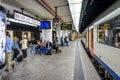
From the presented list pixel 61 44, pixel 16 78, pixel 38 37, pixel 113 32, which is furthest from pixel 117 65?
pixel 38 37

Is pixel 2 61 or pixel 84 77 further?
pixel 84 77

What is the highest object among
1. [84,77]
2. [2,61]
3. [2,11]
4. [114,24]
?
[2,11]

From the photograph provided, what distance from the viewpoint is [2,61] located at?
5.50 metres

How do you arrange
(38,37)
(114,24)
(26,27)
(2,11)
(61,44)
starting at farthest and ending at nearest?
(38,37), (61,44), (26,27), (2,11), (114,24)

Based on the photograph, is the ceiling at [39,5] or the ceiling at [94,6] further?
the ceiling at [94,6]

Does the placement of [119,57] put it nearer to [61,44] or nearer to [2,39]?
[2,39]

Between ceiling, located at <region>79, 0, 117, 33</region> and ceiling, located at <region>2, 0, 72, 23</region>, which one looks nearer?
ceiling, located at <region>2, 0, 72, 23</region>

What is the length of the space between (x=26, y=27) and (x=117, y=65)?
19.3 m

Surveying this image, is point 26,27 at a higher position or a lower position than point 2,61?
higher

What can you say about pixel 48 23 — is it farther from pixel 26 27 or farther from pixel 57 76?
pixel 57 76

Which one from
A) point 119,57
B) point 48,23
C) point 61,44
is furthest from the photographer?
point 61,44

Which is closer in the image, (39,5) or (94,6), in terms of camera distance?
(39,5)

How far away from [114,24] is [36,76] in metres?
3.51

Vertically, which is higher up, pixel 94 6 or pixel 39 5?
pixel 94 6
